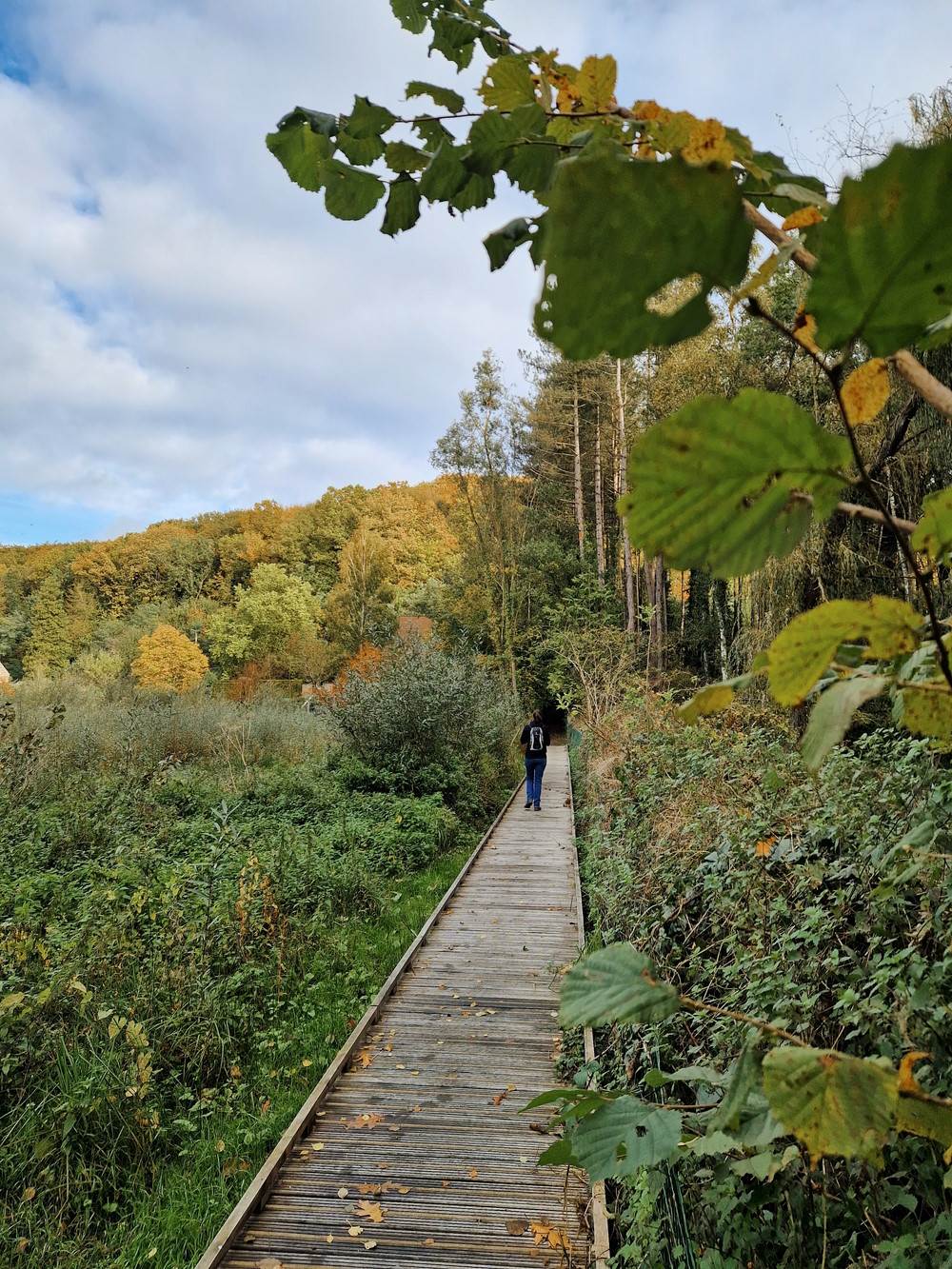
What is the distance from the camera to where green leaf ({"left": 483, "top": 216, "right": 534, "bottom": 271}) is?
0.75 meters

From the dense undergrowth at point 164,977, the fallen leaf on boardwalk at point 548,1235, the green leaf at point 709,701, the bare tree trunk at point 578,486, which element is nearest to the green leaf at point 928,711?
the green leaf at point 709,701

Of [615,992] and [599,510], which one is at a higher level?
[599,510]

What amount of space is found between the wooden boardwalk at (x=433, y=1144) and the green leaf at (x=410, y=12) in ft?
8.45

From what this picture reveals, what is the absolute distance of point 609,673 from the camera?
13594mm

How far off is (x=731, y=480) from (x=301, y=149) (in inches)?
29.2

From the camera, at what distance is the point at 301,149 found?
81cm

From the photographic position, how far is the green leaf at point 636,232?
11.2 inches

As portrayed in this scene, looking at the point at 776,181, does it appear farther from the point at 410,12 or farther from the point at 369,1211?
the point at 369,1211

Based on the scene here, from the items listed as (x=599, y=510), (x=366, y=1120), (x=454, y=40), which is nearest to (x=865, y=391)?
(x=454, y=40)

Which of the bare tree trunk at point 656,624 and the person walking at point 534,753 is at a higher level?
the bare tree trunk at point 656,624

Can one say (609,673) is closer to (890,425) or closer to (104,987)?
(890,425)

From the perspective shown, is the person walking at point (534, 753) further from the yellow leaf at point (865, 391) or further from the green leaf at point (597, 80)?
the yellow leaf at point (865, 391)

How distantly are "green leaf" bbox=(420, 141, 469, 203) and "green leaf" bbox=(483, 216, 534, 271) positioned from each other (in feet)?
0.24

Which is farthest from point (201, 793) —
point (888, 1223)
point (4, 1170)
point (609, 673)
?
point (888, 1223)
